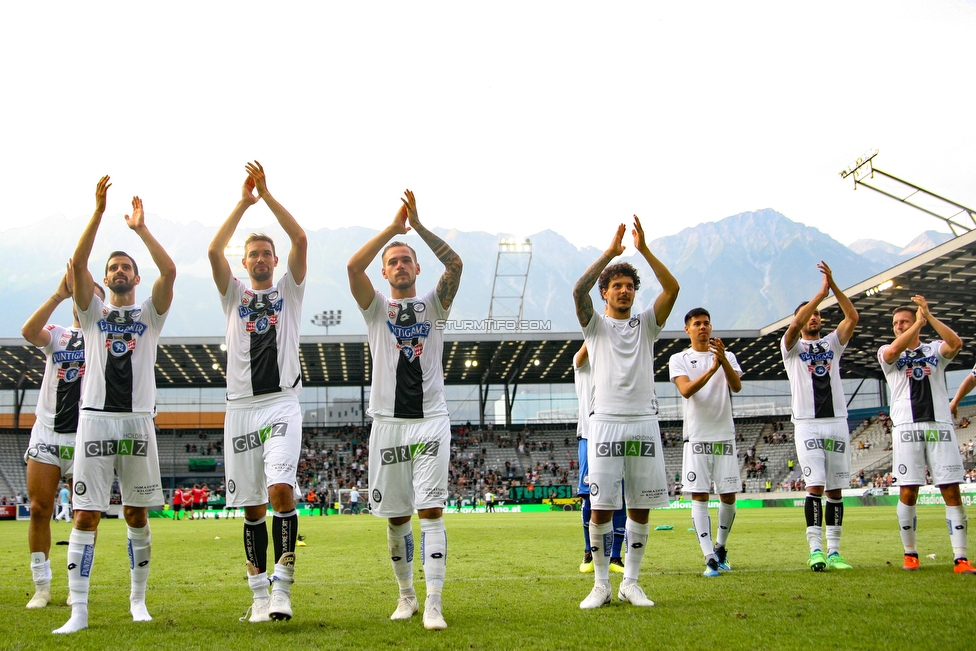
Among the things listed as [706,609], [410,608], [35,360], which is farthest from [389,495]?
[35,360]

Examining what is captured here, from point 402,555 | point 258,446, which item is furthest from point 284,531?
point 402,555

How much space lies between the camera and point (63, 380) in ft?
25.5

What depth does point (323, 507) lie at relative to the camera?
45.6 m

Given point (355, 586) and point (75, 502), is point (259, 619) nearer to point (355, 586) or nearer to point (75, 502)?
point (75, 502)

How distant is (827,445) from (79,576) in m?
7.53

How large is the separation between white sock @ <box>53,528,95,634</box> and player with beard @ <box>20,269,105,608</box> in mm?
1442

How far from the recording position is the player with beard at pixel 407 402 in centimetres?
595

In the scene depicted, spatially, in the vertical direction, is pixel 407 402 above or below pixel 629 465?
above

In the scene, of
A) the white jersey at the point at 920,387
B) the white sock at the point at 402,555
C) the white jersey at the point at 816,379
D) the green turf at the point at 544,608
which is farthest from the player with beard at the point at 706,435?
the white sock at the point at 402,555

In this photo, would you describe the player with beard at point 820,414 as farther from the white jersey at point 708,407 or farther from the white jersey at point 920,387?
the white jersey at point 708,407

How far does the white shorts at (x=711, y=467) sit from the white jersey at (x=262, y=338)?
487cm

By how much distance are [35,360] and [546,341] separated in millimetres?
32444

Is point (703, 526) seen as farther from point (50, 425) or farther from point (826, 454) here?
point (50, 425)

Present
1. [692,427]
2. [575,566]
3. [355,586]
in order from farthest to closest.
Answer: [575,566], [692,427], [355,586]
